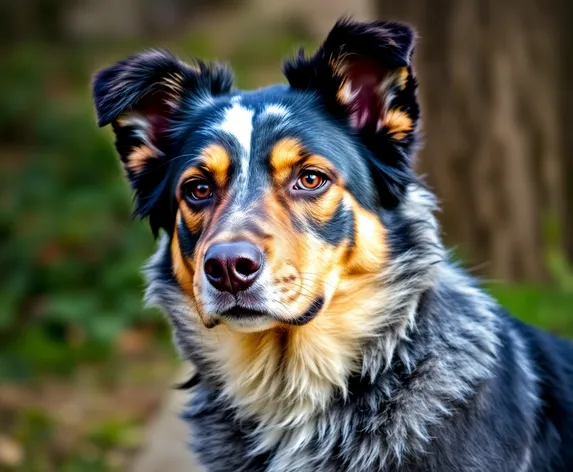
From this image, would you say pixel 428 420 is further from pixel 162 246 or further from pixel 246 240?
pixel 162 246

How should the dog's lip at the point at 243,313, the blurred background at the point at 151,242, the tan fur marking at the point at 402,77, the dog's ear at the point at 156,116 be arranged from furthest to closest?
the blurred background at the point at 151,242
the dog's ear at the point at 156,116
the tan fur marking at the point at 402,77
the dog's lip at the point at 243,313

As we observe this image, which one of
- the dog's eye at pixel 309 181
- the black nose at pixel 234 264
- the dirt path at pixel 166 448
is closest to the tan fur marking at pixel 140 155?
the dog's eye at pixel 309 181

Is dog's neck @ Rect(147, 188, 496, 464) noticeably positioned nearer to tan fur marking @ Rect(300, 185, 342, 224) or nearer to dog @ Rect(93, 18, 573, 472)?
dog @ Rect(93, 18, 573, 472)

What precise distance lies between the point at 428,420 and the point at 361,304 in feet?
1.79

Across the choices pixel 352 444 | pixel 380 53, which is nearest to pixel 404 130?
pixel 380 53

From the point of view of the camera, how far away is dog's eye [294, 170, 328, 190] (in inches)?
145

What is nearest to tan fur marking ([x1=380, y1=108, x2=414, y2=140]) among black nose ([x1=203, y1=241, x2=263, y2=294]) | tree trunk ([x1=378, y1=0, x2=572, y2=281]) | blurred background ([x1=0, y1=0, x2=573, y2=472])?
black nose ([x1=203, y1=241, x2=263, y2=294])

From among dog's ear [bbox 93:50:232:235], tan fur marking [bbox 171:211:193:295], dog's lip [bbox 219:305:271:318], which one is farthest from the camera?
dog's ear [bbox 93:50:232:235]

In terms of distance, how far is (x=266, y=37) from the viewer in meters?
14.7

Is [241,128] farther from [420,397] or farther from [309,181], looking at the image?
[420,397]

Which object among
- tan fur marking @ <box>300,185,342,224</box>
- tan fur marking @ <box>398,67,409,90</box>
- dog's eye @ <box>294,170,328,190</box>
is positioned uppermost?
tan fur marking @ <box>398,67,409,90</box>

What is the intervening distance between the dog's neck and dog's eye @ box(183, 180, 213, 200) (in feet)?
1.86

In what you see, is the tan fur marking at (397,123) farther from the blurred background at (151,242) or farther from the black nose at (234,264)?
the blurred background at (151,242)

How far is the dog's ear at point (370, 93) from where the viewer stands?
148 inches
